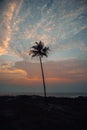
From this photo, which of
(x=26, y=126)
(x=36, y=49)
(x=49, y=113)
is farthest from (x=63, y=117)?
(x=36, y=49)

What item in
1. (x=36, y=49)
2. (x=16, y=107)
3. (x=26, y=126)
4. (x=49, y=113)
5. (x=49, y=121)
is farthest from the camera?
(x=36, y=49)

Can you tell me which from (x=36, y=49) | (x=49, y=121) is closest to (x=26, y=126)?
(x=49, y=121)

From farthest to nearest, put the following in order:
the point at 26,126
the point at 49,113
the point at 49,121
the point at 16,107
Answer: the point at 16,107
the point at 49,113
the point at 49,121
the point at 26,126

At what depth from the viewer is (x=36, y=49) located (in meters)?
46.3

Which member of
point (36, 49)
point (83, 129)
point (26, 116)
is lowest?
point (83, 129)

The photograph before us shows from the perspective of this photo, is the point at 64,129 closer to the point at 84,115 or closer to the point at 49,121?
the point at 49,121

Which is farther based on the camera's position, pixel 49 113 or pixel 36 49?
pixel 36 49

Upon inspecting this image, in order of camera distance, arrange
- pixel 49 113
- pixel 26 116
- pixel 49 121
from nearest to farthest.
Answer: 1. pixel 49 121
2. pixel 26 116
3. pixel 49 113

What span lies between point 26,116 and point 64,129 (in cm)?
763

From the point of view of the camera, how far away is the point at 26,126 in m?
26.1

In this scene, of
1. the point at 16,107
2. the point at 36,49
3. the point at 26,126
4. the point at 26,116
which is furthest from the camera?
the point at 36,49

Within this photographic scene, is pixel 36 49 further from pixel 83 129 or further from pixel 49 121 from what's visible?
pixel 83 129

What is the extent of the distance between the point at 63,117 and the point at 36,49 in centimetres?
2071

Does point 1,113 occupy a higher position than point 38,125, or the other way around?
point 1,113
